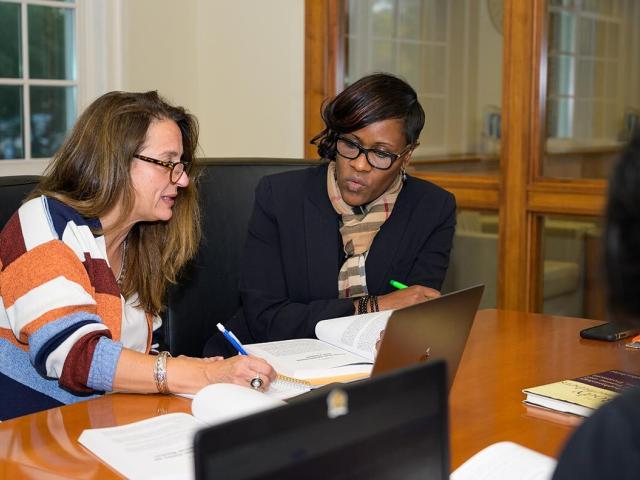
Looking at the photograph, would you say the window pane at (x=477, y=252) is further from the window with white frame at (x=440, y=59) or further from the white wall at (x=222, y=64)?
the white wall at (x=222, y=64)

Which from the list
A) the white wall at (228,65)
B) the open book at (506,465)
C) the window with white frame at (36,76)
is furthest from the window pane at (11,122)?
the open book at (506,465)

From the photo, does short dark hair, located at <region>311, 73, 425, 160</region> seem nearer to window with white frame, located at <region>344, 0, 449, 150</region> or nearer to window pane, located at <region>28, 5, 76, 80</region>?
window with white frame, located at <region>344, 0, 449, 150</region>

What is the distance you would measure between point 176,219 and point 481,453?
1125mm

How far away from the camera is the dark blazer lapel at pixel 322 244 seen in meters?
2.31

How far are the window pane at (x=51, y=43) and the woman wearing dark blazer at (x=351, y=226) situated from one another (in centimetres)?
166

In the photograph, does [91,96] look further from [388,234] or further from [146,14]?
[388,234]

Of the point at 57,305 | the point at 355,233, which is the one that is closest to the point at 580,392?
the point at 355,233

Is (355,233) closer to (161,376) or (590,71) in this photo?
(161,376)

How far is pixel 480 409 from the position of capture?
1.59 metres

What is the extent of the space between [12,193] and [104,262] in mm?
306

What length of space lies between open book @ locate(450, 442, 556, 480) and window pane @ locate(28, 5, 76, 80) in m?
2.85

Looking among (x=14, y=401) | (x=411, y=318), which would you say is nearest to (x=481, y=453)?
(x=411, y=318)

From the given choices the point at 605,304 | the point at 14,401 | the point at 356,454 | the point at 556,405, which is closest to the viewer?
the point at 605,304

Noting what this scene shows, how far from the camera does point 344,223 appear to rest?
7.72ft
